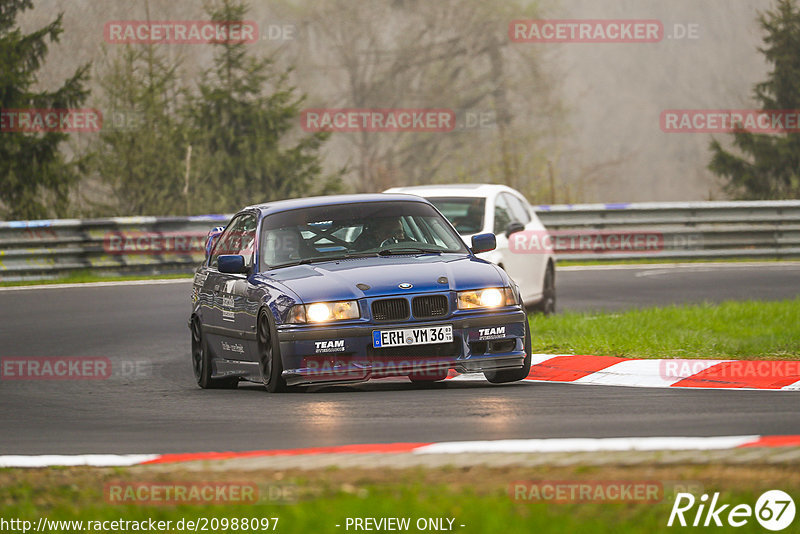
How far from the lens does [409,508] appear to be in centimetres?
508

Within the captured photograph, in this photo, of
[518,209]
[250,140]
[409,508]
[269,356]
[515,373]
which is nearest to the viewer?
[409,508]

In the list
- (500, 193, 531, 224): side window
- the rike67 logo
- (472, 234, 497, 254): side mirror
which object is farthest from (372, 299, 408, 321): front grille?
(500, 193, 531, 224): side window

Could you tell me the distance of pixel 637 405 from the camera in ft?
27.6

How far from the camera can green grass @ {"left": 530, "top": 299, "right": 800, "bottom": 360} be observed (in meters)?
11.7

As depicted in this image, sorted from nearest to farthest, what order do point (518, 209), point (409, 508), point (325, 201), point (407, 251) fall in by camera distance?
point (409, 508) → point (407, 251) → point (325, 201) → point (518, 209)

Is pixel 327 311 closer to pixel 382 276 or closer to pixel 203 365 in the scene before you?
pixel 382 276

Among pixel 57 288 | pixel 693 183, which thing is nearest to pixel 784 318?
pixel 57 288

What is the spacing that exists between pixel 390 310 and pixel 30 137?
26734mm

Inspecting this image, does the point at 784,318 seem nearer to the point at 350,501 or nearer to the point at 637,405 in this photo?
the point at 637,405

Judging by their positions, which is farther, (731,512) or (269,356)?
(269,356)

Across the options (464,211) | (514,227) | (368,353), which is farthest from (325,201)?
(464,211)

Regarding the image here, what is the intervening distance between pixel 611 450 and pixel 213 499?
1827 mm

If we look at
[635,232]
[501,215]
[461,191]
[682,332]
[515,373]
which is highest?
[461,191]

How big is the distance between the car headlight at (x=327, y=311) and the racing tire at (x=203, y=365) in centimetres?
173
